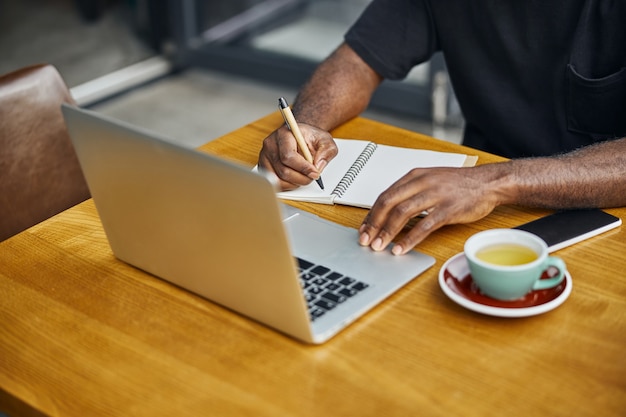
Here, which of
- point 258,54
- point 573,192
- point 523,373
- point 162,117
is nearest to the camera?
→ point 523,373

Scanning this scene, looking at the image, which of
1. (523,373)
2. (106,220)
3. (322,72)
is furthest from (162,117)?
(523,373)

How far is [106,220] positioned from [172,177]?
230 millimetres

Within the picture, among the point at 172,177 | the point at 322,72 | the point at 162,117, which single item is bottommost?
the point at 162,117

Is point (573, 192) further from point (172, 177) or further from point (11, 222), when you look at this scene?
point (11, 222)

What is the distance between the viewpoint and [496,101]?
68.7 inches

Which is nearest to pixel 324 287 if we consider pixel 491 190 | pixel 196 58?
pixel 491 190

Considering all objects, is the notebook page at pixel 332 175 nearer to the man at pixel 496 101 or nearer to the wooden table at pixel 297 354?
the man at pixel 496 101

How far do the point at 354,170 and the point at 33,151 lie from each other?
2.08ft

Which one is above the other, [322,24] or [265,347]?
[265,347]

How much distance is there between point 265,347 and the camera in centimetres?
101

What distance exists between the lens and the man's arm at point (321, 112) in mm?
1386

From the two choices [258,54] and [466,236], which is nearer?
[466,236]

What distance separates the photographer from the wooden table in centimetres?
92

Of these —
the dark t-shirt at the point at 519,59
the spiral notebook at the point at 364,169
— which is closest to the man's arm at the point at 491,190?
the spiral notebook at the point at 364,169
